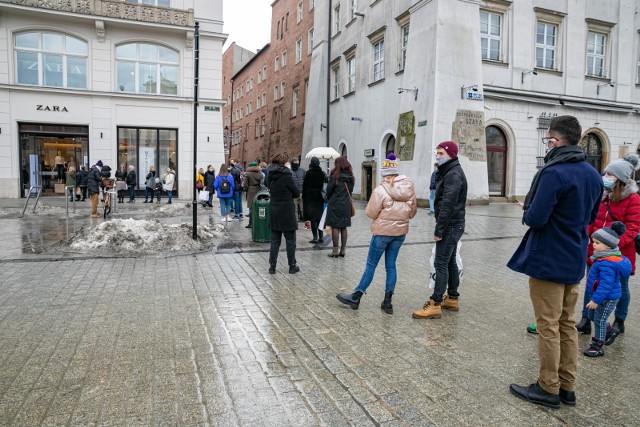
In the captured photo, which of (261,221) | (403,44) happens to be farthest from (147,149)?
(261,221)

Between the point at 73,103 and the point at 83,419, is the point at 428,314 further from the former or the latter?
the point at 73,103

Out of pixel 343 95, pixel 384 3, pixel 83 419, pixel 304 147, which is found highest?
pixel 384 3

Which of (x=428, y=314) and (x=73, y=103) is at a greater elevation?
(x=73, y=103)

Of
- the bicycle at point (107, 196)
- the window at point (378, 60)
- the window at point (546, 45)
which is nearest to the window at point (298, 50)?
the window at point (378, 60)

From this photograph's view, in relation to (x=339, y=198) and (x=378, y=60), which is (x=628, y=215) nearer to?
(x=339, y=198)

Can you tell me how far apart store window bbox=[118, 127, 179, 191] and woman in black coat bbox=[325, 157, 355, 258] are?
58.7 ft

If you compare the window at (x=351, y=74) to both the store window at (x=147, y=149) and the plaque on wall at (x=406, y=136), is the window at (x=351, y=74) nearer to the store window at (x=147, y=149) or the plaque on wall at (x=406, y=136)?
the plaque on wall at (x=406, y=136)

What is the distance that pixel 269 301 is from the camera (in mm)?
5570

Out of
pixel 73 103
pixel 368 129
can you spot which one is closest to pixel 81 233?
pixel 73 103

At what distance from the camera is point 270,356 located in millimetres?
3895

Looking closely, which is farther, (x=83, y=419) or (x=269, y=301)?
(x=269, y=301)

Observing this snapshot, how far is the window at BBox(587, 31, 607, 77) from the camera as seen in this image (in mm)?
24328

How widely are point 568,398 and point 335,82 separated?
29.3 meters

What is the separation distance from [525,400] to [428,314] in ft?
5.83
